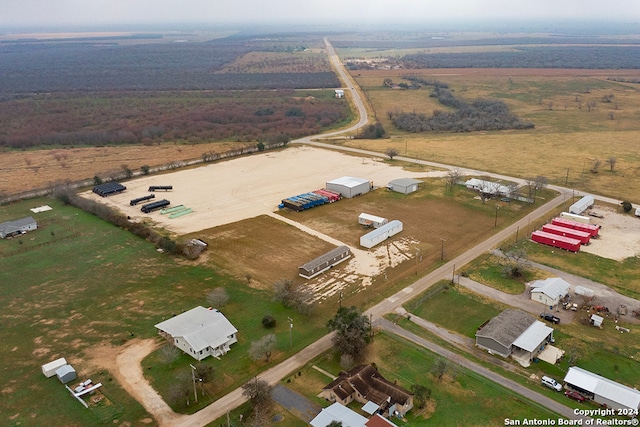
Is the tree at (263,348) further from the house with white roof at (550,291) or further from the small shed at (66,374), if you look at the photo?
the house with white roof at (550,291)

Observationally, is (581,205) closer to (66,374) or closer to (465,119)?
(66,374)

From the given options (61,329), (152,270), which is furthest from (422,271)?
(61,329)

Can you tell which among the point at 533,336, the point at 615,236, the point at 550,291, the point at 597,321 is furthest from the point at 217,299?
the point at 615,236

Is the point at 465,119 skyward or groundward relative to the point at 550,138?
skyward

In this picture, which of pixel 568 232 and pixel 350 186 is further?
pixel 350 186

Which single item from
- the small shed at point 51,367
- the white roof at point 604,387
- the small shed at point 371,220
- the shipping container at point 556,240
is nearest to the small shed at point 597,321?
the white roof at point 604,387

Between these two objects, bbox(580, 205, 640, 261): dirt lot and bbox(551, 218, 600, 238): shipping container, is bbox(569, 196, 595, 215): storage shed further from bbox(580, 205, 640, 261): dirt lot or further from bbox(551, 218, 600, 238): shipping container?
bbox(551, 218, 600, 238): shipping container
